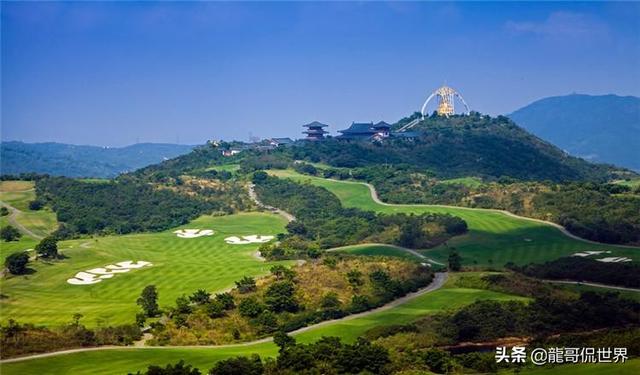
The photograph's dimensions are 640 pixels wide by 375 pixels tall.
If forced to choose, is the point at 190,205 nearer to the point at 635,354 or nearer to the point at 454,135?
the point at 454,135

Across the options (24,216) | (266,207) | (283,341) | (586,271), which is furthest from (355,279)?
(24,216)

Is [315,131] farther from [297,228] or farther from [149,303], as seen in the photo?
Answer: [149,303]

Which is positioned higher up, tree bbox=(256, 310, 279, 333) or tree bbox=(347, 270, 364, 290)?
tree bbox=(347, 270, 364, 290)

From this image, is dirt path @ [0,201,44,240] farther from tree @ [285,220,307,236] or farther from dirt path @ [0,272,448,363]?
dirt path @ [0,272,448,363]

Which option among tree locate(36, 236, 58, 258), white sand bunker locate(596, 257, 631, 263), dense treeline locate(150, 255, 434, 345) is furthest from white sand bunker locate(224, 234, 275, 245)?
white sand bunker locate(596, 257, 631, 263)

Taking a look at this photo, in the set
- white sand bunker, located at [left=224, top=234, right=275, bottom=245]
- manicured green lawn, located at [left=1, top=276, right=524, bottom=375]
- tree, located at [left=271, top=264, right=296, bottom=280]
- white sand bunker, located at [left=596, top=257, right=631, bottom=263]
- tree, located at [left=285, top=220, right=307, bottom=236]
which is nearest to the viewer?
manicured green lawn, located at [left=1, top=276, right=524, bottom=375]

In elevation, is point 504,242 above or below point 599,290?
above
